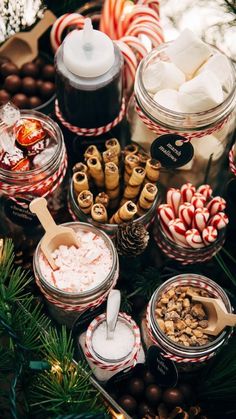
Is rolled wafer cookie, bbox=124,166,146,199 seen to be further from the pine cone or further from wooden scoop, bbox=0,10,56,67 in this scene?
wooden scoop, bbox=0,10,56,67

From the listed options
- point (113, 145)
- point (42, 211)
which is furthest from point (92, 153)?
point (42, 211)

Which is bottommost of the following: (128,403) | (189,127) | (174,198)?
(128,403)

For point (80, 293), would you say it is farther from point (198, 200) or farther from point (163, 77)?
point (163, 77)

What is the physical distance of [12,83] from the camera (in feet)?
4.16

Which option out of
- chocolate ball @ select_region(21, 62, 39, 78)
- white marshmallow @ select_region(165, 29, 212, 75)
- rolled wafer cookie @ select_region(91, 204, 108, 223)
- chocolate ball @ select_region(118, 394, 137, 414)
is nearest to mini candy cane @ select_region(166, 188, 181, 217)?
rolled wafer cookie @ select_region(91, 204, 108, 223)

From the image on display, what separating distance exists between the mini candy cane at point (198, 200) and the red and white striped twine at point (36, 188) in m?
0.23

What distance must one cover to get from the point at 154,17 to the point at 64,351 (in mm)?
694

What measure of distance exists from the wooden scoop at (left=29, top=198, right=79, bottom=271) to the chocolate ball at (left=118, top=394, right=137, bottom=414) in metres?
0.24

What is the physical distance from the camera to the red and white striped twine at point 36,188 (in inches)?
40.7

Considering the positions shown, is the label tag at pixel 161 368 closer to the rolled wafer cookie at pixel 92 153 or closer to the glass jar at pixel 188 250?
the glass jar at pixel 188 250

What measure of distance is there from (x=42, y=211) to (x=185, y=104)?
A: 300 mm

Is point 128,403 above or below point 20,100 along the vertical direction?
below

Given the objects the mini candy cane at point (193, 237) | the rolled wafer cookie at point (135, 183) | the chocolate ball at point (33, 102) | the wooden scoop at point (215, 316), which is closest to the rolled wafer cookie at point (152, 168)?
the rolled wafer cookie at point (135, 183)

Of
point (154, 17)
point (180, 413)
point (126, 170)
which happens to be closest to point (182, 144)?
point (126, 170)
